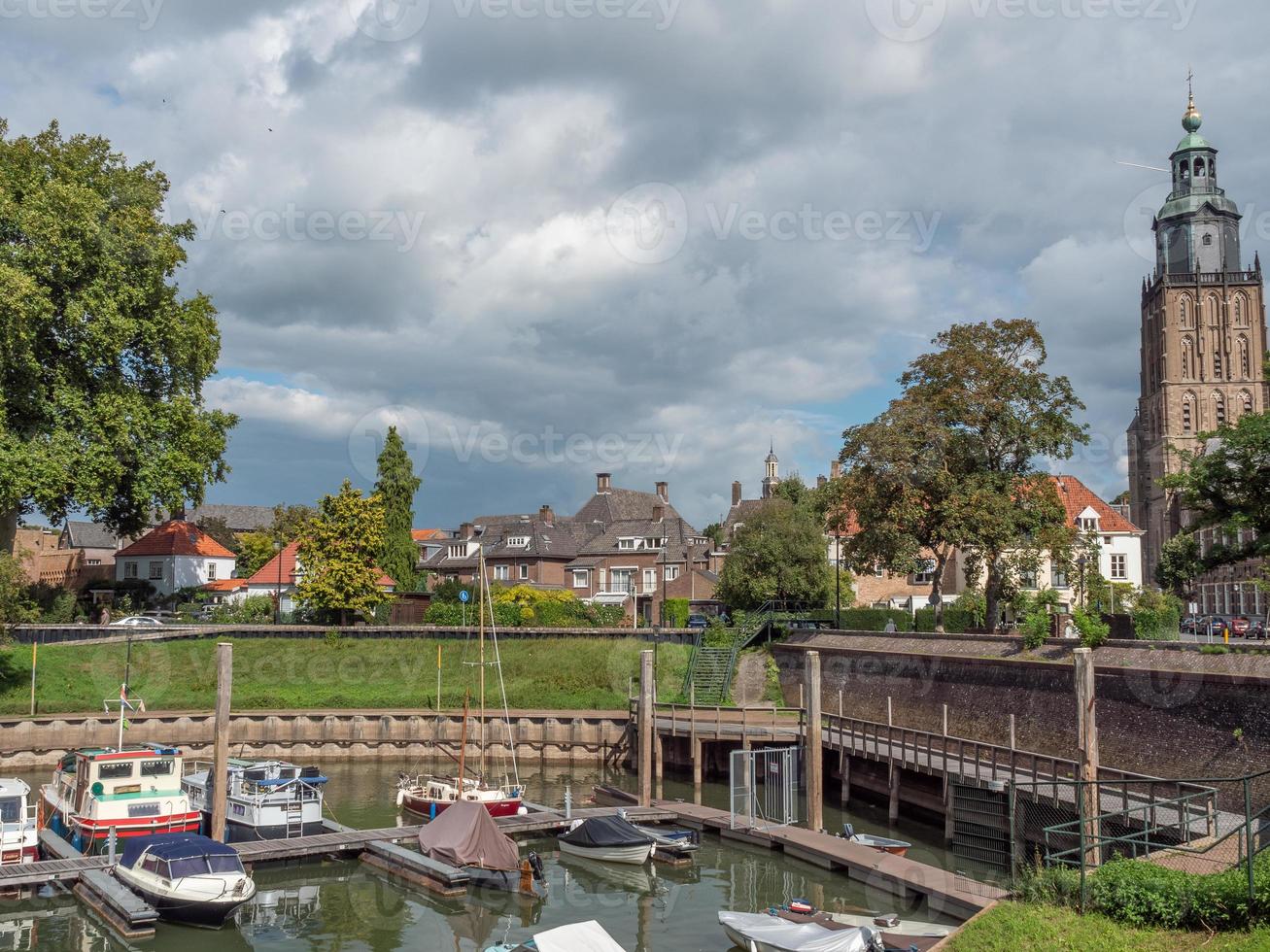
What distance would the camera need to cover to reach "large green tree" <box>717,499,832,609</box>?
2371 inches

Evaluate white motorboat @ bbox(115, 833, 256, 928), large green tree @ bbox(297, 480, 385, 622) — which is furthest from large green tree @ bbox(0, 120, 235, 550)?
white motorboat @ bbox(115, 833, 256, 928)

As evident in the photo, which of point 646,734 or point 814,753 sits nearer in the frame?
point 814,753

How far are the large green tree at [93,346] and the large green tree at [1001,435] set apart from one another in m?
34.2

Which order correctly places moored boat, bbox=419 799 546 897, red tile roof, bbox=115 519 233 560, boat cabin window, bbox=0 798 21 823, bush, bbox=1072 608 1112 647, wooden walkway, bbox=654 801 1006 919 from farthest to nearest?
red tile roof, bbox=115 519 233 560 → bush, bbox=1072 608 1112 647 → boat cabin window, bbox=0 798 21 823 → moored boat, bbox=419 799 546 897 → wooden walkway, bbox=654 801 1006 919

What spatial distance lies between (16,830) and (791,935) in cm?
1965

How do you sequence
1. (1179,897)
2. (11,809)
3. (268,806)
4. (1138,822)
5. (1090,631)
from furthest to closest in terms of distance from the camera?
Answer: (1090,631), (268,806), (11,809), (1138,822), (1179,897)

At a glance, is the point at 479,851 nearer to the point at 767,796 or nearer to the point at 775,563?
the point at 767,796

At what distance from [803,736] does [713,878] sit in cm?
1165

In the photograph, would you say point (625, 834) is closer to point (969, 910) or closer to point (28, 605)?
point (969, 910)

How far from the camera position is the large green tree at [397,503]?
253 ft

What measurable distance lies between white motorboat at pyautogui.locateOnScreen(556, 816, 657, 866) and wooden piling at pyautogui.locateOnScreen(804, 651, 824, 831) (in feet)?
17.3

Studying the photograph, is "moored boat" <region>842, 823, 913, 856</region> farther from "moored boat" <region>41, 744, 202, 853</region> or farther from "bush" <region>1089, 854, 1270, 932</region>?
"moored boat" <region>41, 744, 202, 853</region>

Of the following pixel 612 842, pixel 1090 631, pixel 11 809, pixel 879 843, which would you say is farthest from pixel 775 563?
pixel 11 809

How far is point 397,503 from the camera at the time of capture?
7831cm
